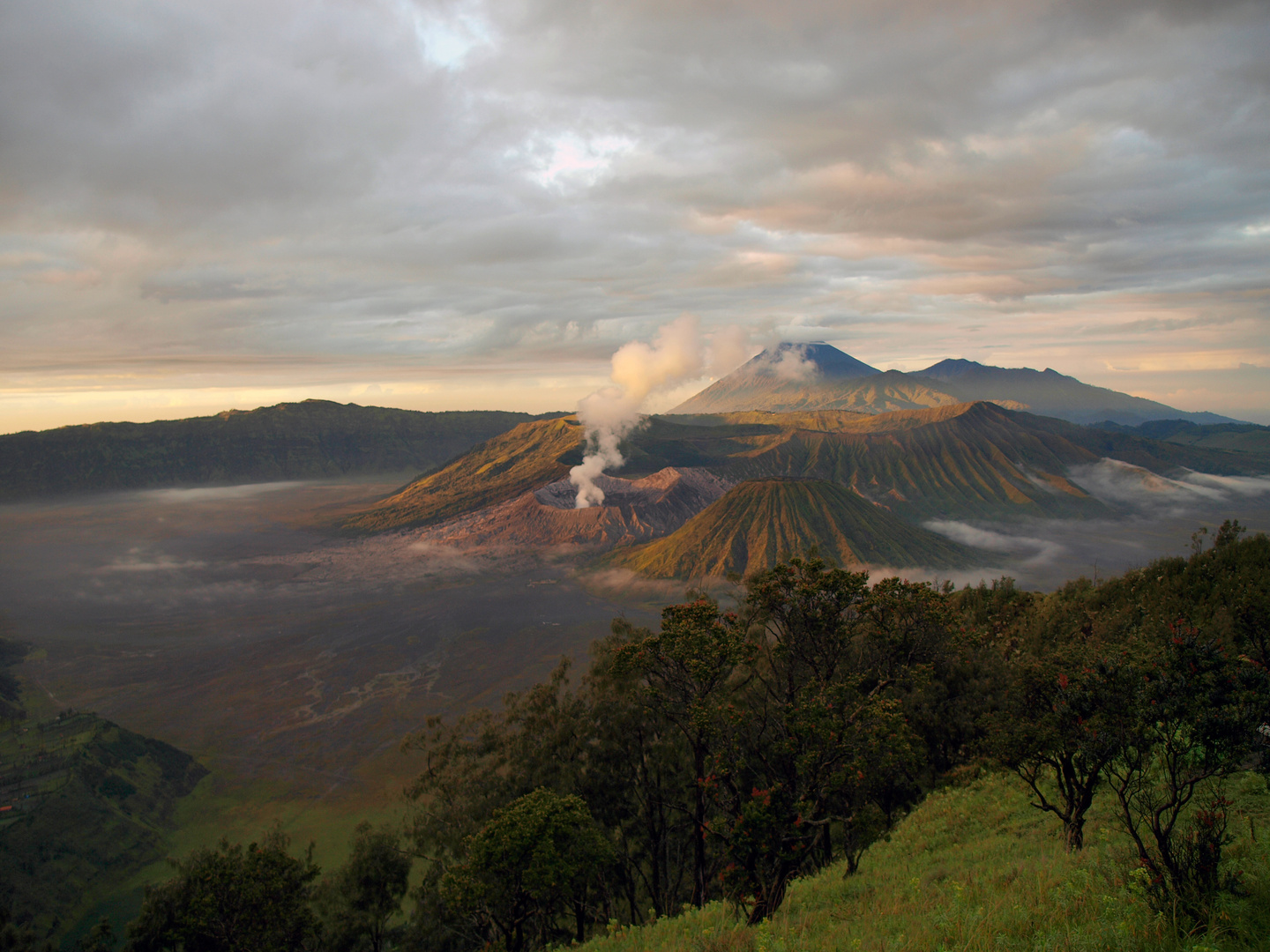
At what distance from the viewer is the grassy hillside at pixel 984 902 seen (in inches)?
289

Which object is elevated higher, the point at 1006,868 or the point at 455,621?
the point at 1006,868

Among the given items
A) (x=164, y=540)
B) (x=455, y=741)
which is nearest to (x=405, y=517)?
(x=164, y=540)

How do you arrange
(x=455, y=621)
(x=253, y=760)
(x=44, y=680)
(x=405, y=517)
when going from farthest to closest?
(x=405, y=517) → (x=455, y=621) → (x=44, y=680) → (x=253, y=760)

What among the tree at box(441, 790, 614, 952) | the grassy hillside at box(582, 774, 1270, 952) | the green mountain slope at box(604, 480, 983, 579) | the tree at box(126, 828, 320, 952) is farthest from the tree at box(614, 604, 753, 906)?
the green mountain slope at box(604, 480, 983, 579)

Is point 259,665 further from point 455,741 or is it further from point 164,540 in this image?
point 164,540

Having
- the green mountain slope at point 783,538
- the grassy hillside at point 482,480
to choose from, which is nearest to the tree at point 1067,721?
the green mountain slope at point 783,538

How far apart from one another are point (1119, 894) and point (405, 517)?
544 ft

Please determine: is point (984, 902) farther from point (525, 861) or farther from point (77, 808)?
point (77, 808)

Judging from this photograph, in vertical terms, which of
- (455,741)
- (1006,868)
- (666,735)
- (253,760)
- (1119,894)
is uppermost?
(1119,894)

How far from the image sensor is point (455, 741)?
27391mm

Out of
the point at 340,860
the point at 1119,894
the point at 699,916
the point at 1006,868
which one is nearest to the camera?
the point at 1119,894

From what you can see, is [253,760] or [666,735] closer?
[666,735]

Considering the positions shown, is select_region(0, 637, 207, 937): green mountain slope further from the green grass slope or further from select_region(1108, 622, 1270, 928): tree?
select_region(1108, 622, 1270, 928): tree

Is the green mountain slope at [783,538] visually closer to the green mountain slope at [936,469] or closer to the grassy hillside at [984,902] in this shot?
the green mountain slope at [936,469]
